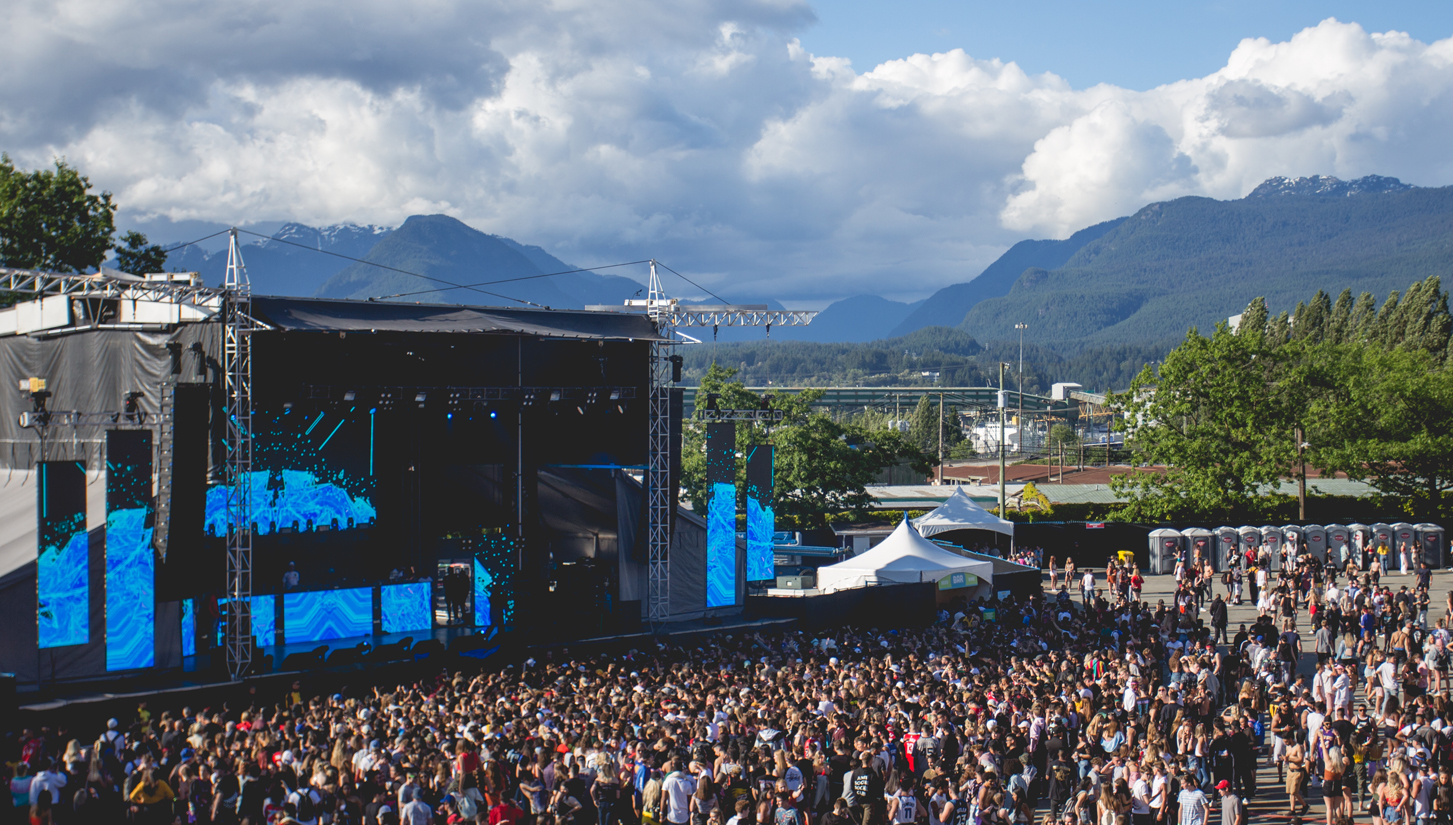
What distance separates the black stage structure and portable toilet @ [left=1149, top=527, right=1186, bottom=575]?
14.4 meters

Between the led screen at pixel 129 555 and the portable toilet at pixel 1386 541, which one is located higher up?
the led screen at pixel 129 555

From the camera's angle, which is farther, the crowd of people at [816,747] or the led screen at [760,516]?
the led screen at [760,516]

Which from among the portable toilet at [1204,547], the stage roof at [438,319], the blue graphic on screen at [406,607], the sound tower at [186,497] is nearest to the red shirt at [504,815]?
the sound tower at [186,497]

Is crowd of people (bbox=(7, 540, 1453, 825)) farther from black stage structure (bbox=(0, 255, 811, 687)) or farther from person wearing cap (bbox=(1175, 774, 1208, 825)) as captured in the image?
black stage structure (bbox=(0, 255, 811, 687))

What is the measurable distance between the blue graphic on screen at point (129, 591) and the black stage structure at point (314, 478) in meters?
0.03

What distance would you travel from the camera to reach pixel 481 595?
2325cm

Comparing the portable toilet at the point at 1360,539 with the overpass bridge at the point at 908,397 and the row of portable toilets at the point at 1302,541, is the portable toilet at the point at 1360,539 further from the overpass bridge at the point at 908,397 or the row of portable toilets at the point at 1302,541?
the overpass bridge at the point at 908,397

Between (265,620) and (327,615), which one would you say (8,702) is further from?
(327,615)

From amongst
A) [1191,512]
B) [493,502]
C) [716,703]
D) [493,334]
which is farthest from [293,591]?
[1191,512]

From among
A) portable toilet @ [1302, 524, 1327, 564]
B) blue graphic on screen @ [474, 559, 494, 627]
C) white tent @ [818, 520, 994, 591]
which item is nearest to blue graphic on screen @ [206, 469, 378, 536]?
blue graphic on screen @ [474, 559, 494, 627]

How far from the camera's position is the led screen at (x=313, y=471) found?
20031mm

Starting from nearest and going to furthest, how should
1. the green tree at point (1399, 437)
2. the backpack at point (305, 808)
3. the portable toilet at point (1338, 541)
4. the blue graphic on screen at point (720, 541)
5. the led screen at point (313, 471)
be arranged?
the backpack at point (305, 808) < the led screen at point (313, 471) < the blue graphic on screen at point (720, 541) < the portable toilet at point (1338, 541) < the green tree at point (1399, 437)

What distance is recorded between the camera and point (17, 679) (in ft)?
52.2

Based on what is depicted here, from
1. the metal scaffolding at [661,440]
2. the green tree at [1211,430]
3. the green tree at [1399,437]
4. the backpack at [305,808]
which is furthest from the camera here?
the green tree at [1211,430]
